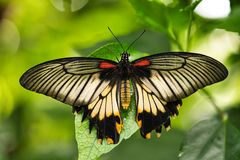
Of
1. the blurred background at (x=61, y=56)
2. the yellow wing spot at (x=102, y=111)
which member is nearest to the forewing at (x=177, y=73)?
the yellow wing spot at (x=102, y=111)

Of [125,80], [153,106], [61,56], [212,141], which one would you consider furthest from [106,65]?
[61,56]

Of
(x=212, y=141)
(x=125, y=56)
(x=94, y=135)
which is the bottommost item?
(x=212, y=141)

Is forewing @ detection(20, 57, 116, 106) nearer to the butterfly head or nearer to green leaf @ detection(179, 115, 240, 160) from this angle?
the butterfly head

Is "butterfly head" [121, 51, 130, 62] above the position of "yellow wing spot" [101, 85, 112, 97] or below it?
above

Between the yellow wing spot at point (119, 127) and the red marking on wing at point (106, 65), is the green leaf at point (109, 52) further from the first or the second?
the yellow wing spot at point (119, 127)

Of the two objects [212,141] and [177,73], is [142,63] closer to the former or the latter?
[177,73]

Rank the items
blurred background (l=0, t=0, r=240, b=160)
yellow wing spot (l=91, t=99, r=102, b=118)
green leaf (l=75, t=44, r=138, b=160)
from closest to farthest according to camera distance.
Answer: green leaf (l=75, t=44, r=138, b=160)
yellow wing spot (l=91, t=99, r=102, b=118)
blurred background (l=0, t=0, r=240, b=160)

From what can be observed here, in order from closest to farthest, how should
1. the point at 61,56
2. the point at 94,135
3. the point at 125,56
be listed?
the point at 94,135 < the point at 125,56 < the point at 61,56

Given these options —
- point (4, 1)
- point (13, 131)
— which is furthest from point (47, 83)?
point (4, 1)

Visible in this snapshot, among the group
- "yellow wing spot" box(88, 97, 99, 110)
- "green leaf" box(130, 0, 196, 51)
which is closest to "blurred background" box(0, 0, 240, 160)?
"green leaf" box(130, 0, 196, 51)
